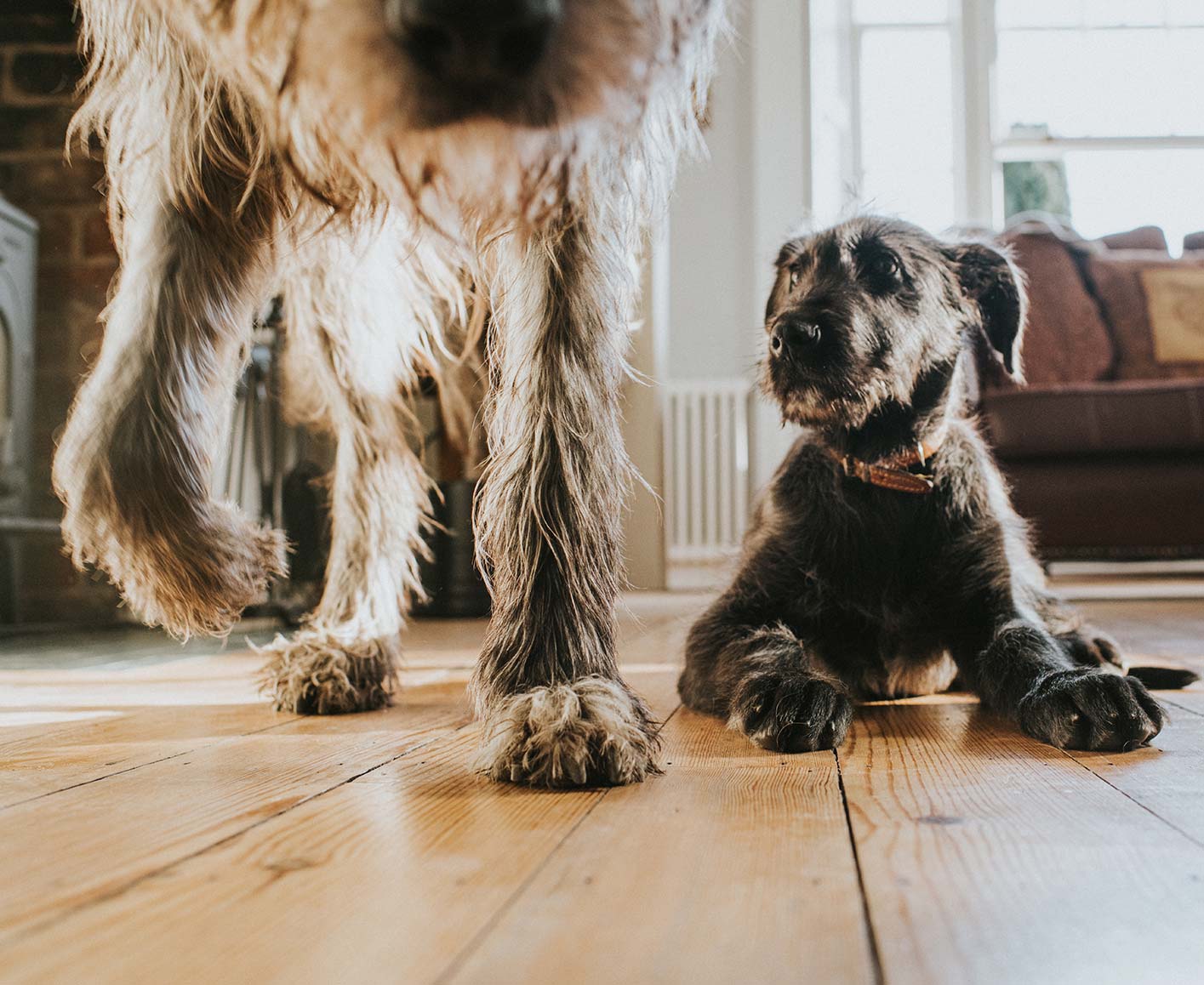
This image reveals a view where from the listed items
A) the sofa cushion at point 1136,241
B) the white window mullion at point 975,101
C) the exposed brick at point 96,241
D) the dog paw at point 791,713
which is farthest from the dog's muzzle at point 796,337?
the white window mullion at point 975,101

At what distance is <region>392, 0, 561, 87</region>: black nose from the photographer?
2.70 ft

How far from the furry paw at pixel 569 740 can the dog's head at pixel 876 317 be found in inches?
23.4

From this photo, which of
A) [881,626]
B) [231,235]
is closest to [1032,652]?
[881,626]

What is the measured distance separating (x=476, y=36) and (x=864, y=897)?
661mm

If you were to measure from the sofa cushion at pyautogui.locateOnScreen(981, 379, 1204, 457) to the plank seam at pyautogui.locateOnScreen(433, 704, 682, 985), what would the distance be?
3.55 metres

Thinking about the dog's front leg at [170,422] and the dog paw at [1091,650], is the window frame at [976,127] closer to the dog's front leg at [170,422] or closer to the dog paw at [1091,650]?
the dog paw at [1091,650]

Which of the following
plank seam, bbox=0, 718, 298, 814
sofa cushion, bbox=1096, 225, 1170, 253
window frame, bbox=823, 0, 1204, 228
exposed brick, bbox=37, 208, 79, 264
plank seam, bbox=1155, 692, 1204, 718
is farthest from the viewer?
window frame, bbox=823, 0, 1204, 228

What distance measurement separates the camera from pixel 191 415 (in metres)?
1.29

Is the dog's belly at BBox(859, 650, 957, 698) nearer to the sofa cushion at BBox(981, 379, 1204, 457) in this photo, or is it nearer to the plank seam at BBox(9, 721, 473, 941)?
the plank seam at BBox(9, 721, 473, 941)

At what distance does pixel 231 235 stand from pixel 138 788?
626 millimetres

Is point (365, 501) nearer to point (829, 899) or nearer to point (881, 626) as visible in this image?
point (881, 626)

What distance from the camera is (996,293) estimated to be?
181 cm

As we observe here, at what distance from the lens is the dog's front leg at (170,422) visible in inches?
48.6

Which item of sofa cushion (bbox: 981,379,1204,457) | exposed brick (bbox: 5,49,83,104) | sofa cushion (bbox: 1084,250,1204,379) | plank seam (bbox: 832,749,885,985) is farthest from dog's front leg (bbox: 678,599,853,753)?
sofa cushion (bbox: 1084,250,1204,379)
